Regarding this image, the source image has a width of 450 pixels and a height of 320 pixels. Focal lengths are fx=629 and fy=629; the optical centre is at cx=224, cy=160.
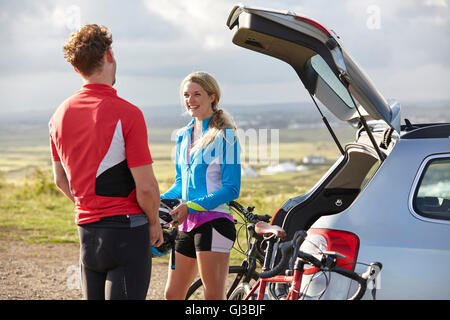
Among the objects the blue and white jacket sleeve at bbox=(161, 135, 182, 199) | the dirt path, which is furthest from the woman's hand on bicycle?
the dirt path

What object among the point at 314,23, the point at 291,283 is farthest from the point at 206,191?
the point at 314,23

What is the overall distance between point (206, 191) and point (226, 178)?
0.15 m

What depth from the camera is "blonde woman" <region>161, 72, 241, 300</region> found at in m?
Answer: 3.65

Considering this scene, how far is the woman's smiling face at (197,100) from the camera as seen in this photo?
3797 mm

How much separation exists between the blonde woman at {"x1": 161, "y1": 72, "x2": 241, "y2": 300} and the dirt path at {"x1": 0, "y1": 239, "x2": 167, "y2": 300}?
325cm

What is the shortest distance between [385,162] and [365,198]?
0.70 ft

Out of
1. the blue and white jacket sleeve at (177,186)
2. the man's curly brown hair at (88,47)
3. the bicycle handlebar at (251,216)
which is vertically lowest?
the bicycle handlebar at (251,216)

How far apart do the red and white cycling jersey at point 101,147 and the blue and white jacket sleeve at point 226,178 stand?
81 cm

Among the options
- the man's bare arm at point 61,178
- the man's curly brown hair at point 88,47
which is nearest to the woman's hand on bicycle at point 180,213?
the man's bare arm at point 61,178

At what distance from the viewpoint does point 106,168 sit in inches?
108

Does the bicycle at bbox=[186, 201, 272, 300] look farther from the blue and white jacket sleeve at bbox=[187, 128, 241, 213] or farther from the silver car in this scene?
the silver car

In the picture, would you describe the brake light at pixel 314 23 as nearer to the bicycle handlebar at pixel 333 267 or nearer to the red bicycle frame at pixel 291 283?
the bicycle handlebar at pixel 333 267

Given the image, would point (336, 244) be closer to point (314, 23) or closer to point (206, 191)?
point (206, 191)
